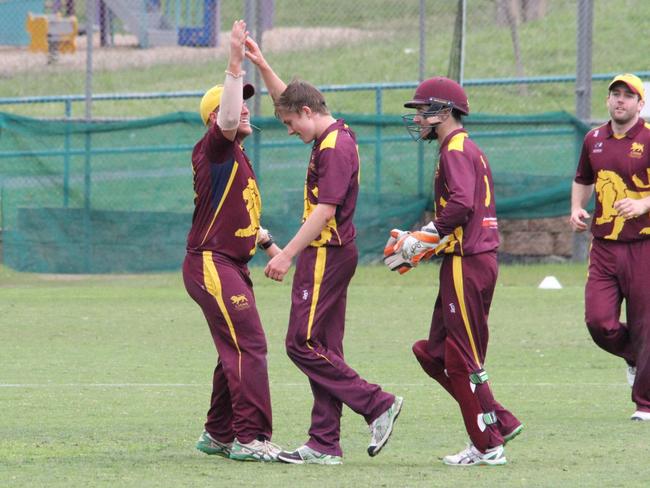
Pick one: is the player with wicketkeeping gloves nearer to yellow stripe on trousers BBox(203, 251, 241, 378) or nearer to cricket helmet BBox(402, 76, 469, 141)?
cricket helmet BBox(402, 76, 469, 141)

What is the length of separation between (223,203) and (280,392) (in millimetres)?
2565

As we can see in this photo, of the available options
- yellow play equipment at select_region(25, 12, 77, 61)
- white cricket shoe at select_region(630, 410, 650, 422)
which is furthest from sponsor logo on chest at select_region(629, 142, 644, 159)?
yellow play equipment at select_region(25, 12, 77, 61)

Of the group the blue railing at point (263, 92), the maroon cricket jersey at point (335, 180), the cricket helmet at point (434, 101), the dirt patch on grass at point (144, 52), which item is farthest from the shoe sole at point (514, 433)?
the dirt patch on grass at point (144, 52)

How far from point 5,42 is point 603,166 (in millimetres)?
13340

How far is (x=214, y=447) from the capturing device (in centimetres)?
709

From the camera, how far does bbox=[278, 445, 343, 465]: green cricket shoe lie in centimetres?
678

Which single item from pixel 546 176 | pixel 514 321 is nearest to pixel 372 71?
pixel 546 176

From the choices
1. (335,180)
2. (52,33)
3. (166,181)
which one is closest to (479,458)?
(335,180)

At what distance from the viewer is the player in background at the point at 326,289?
667 centimetres

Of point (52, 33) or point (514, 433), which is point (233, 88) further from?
point (52, 33)

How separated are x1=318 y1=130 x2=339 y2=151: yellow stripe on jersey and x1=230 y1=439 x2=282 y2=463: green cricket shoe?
4.84ft

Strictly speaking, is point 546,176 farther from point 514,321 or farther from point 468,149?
point 468,149

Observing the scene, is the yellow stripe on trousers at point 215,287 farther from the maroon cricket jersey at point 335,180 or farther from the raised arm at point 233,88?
the raised arm at point 233,88

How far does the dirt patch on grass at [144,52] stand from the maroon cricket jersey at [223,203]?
12.2 m
